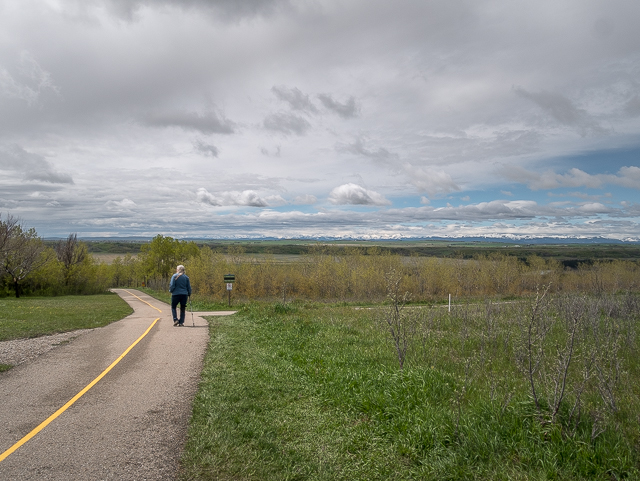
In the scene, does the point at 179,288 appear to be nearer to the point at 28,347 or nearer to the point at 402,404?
the point at 28,347

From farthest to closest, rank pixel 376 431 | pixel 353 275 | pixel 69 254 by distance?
pixel 353 275 → pixel 69 254 → pixel 376 431

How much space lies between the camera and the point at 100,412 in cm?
555

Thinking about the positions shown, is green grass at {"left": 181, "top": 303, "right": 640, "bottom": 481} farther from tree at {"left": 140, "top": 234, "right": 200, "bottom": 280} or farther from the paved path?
tree at {"left": 140, "top": 234, "right": 200, "bottom": 280}

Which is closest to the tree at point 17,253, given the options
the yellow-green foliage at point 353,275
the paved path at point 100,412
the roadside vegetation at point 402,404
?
the yellow-green foliage at point 353,275

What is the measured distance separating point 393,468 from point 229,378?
4.04 meters

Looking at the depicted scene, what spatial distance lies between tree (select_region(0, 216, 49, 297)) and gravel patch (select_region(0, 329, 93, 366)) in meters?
33.3

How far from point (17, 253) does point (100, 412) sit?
4279 centimetres

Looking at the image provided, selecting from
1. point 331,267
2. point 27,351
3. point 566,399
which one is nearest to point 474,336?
point 566,399

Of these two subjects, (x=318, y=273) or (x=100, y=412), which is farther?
(x=318, y=273)

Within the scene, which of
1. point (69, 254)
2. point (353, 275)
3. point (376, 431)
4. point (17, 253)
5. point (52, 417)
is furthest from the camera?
point (353, 275)

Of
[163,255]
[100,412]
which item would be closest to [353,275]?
[163,255]

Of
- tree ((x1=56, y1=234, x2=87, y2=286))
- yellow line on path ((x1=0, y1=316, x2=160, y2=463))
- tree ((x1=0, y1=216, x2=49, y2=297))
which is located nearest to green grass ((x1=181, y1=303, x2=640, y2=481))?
yellow line on path ((x1=0, y1=316, x2=160, y2=463))

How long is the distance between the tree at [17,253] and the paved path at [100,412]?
118 feet

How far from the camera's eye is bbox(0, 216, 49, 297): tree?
119 ft
